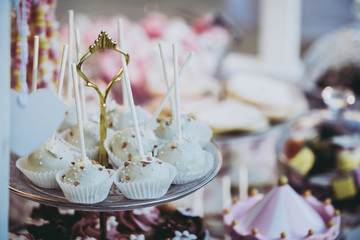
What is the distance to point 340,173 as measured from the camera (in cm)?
149

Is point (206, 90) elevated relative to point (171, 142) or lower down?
elevated

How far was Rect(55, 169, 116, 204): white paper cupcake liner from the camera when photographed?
889 mm

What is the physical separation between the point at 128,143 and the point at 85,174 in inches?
5.1

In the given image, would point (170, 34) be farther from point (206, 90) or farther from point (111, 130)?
point (111, 130)

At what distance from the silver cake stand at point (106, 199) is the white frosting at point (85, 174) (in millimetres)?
37

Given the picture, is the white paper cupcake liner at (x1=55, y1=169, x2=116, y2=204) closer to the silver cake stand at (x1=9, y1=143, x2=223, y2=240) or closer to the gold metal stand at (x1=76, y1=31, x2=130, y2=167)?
the silver cake stand at (x1=9, y1=143, x2=223, y2=240)

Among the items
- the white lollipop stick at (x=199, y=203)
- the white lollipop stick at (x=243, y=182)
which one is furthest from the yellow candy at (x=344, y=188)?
the white lollipop stick at (x=199, y=203)

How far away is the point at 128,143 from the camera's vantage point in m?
1.01

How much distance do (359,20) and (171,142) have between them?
4.11 feet

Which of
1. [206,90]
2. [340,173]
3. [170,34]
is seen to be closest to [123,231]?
[340,173]

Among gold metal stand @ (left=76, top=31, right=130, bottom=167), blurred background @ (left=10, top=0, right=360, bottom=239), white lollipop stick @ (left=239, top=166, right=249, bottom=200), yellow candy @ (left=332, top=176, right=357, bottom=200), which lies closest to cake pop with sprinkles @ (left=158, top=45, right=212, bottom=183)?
gold metal stand @ (left=76, top=31, right=130, bottom=167)

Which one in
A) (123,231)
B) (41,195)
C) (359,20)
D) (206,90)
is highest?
(359,20)

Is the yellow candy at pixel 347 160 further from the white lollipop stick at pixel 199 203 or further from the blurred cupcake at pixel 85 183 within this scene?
the blurred cupcake at pixel 85 183

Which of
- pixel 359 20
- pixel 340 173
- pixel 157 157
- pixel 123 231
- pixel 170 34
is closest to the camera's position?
pixel 157 157
